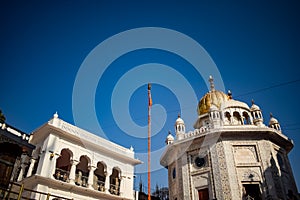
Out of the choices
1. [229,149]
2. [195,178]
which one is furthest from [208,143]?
[195,178]

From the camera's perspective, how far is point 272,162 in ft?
71.4

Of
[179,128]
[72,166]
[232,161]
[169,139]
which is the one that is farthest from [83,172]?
[232,161]

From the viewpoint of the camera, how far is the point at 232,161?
2177cm

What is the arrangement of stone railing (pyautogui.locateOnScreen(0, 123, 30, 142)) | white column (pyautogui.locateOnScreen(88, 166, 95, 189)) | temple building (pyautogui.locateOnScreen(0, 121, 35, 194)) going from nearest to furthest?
temple building (pyautogui.locateOnScreen(0, 121, 35, 194)) → stone railing (pyautogui.locateOnScreen(0, 123, 30, 142)) → white column (pyautogui.locateOnScreen(88, 166, 95, 189))

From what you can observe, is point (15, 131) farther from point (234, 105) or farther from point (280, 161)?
point (280, 161)

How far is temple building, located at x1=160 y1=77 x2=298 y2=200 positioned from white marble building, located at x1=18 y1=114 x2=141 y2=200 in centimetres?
514

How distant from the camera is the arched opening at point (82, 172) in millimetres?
21916

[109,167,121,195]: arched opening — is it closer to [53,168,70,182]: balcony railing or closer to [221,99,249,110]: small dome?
[53,168,70,182]: balcony railing

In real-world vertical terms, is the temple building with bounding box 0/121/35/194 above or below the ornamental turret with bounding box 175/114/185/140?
below

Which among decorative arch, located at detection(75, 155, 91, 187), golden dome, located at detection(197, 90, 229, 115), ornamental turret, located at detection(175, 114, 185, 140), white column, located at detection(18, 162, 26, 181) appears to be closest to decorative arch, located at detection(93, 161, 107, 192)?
decorative arch, located at detection(75, 155, 91, 187)

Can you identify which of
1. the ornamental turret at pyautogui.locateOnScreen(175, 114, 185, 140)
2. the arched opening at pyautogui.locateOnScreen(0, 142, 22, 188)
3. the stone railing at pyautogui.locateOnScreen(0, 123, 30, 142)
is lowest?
the arched opening at pyautogui.locateOnScreen(0, 142, 22, 188)

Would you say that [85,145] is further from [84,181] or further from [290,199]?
[290,199]

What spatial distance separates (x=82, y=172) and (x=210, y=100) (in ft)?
54.9

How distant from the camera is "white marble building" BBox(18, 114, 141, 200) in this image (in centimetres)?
1886
